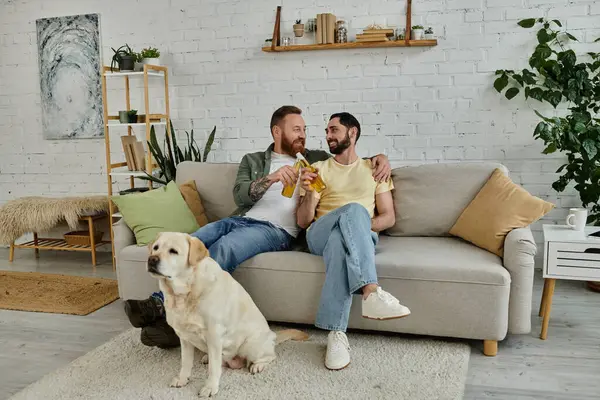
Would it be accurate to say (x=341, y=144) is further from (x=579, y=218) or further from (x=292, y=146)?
(x=579, y=218)

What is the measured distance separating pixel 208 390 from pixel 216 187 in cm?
150

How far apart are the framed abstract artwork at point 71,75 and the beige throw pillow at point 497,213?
9.78ft

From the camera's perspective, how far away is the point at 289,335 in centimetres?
263

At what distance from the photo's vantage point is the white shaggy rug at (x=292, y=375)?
2.25 m

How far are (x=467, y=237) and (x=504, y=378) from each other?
79cm

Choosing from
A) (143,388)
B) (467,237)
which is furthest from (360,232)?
(143,388)

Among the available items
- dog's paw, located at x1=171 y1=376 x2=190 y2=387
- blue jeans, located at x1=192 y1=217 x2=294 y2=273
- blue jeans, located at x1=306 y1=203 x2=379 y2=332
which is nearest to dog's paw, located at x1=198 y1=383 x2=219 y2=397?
dog's paw, located at x1=171 y1=376 x2=190 y2=387

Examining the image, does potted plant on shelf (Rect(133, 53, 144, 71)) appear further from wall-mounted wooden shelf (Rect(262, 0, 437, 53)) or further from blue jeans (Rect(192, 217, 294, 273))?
blue jeans (Rect(192, 217, 294, 273))

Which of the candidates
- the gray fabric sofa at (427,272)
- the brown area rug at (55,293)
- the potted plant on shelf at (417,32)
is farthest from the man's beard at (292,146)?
the brown area rug at (55,293)

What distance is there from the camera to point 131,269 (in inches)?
123

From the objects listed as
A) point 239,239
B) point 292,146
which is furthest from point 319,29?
point 239,239

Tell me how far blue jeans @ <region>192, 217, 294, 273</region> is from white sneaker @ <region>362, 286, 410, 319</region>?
0.65 metres

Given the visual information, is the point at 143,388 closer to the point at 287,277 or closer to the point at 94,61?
the point at 287,277

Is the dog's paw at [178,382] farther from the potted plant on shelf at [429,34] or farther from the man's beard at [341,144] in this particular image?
the potted plant on shelf at [429,34]
